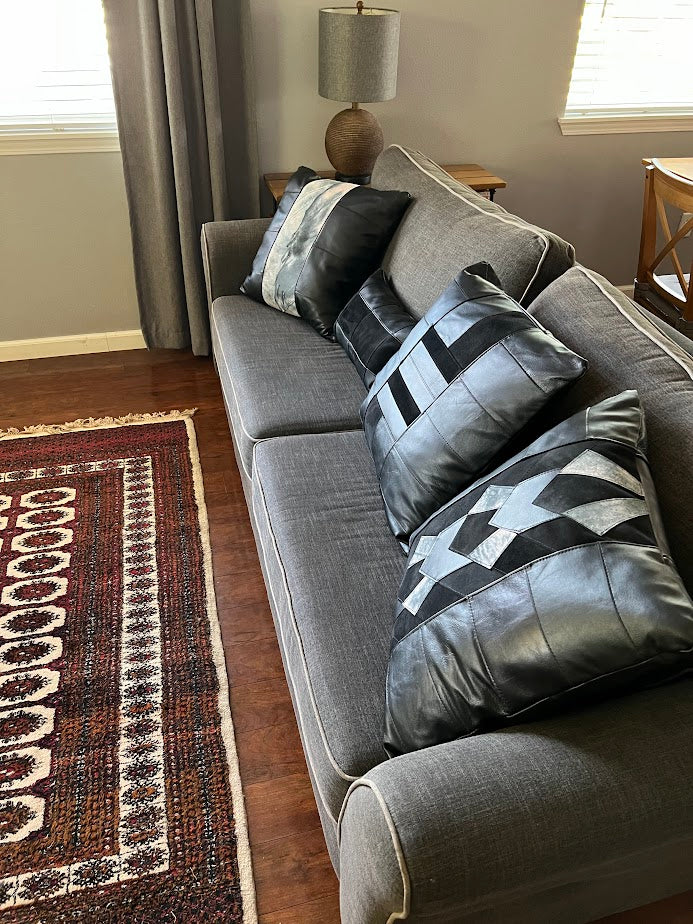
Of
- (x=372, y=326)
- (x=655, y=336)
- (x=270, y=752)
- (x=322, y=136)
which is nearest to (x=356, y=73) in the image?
(x=322, y=136)

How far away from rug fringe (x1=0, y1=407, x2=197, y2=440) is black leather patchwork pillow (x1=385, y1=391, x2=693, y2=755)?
1796mm

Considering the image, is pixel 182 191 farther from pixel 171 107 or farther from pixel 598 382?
pixel 598 382

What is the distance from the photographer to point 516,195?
3455 millimetres

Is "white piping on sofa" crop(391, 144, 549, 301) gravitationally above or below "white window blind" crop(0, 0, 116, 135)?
below

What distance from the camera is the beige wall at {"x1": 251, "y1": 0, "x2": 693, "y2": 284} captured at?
9.76 feet

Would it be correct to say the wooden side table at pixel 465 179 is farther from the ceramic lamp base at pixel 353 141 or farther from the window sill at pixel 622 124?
the window sill at pixel 622 124

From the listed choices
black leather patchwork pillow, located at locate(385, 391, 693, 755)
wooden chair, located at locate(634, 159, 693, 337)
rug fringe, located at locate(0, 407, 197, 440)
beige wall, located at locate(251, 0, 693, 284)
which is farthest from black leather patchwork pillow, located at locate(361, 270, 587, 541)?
beige wall, located at locate(251, 0, 693, 284)

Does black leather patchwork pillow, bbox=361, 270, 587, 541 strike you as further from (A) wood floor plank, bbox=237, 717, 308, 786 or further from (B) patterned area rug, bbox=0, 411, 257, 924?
(B) patterned area rug, bbox=0, 411, 257, 924

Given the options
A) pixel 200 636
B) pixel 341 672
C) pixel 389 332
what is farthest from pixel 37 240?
pixel 341 672

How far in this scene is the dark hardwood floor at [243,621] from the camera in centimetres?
148

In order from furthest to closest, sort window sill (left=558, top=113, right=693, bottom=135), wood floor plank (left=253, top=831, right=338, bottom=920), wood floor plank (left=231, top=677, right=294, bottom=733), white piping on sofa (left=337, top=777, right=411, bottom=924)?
1. window sill (left=558, top=113, right=693, bottom=135)
2. wood floor plank (left=231, top=677, right=294, bottom=733)
3. wood floor plank (left=253, top=831, right=338, bottom=920)
4. white piping on sofa (left=337, top=777, right=411, bottom=924)

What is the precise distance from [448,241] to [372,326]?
0.30m

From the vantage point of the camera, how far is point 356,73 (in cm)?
266

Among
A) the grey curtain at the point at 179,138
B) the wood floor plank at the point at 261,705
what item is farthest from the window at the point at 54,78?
the wood floor plank at the point at 261,705
